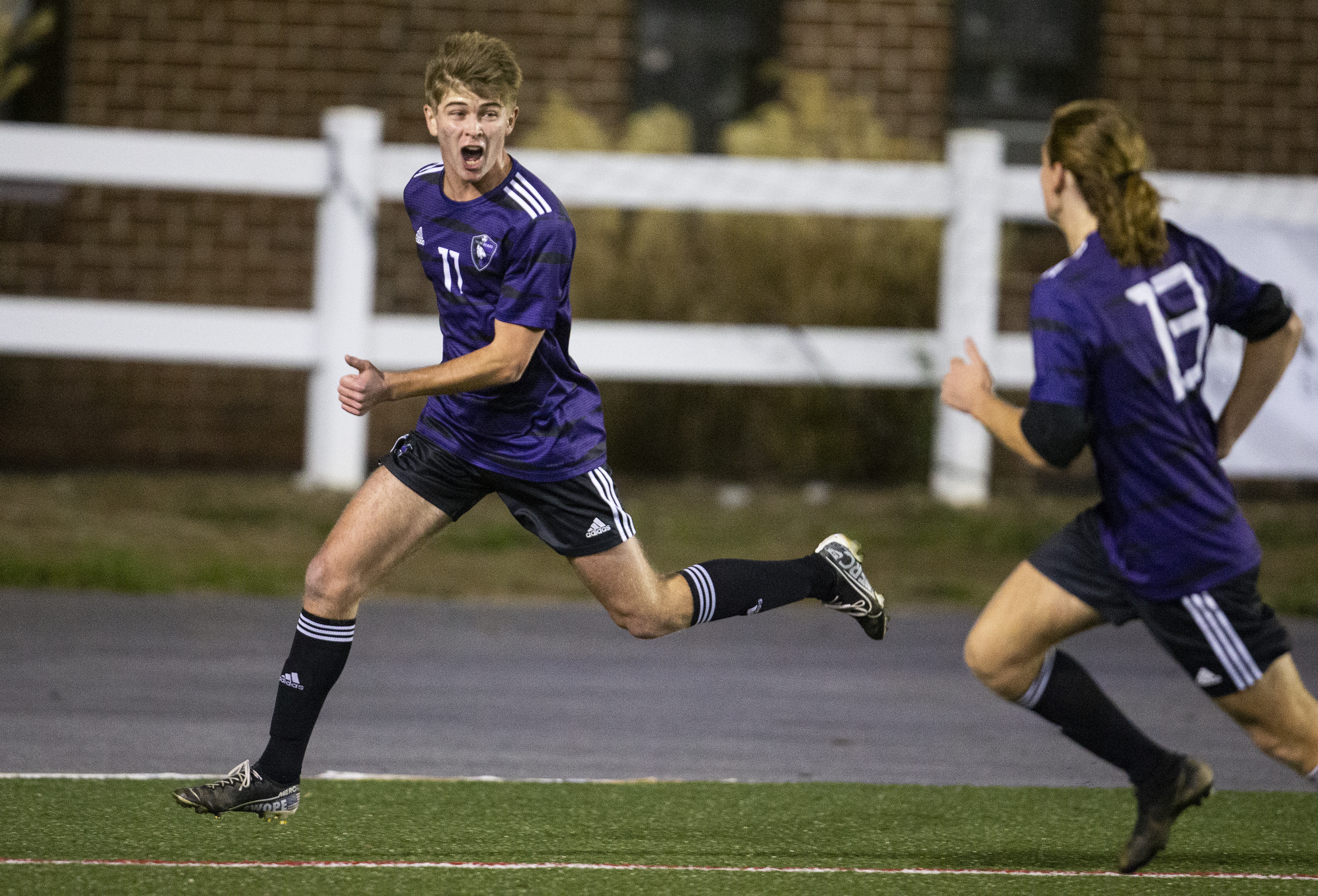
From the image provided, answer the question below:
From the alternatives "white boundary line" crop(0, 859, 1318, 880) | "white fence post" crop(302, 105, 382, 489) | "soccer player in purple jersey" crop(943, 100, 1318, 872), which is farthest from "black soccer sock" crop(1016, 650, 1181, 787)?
"white fence post" crop(302, 105, 382, 489)

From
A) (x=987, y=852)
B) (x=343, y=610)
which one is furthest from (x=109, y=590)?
(x=987, y=852)

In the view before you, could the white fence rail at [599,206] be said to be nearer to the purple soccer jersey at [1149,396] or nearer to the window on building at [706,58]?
the window on building at [706,58]

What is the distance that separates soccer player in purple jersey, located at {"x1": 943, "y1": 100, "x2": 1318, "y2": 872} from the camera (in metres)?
4.57

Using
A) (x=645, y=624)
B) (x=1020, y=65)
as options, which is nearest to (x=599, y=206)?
(x=1020, y=65)

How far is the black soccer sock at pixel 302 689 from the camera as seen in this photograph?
5312 millimetres

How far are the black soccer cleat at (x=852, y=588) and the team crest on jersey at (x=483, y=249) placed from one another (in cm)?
157

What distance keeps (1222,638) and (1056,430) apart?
2.11 feet

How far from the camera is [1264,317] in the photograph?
15.9ft

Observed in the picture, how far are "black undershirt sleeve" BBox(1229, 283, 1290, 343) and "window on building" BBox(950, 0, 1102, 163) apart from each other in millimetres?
10116

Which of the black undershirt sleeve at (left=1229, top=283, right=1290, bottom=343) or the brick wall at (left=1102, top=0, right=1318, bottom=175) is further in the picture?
the brick wall at (left=1102, top=0, right=1318, bottom=175)

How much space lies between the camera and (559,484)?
553cm

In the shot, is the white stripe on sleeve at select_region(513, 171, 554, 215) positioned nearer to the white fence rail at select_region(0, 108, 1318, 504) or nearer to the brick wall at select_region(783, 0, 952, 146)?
the white fence rail at select_region(0, 108, 1318, 504)

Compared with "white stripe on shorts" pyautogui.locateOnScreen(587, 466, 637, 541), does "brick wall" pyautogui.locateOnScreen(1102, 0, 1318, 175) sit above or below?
above

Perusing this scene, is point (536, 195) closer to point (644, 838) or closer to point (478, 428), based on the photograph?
point (478, 428)
